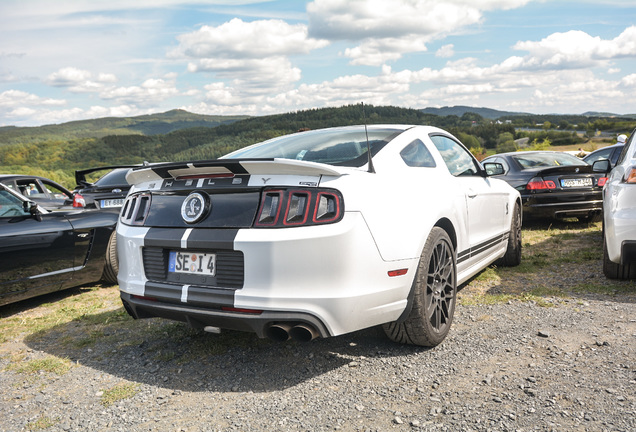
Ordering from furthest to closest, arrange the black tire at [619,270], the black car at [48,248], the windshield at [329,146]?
1. the black tire at [619,270]
2. the black car at [48,248]
3. the windshield at [329,146]

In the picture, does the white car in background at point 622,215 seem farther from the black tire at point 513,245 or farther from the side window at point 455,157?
the side window at point 455,157

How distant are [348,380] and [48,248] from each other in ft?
11.7

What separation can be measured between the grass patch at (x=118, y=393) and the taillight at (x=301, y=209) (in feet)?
4.02

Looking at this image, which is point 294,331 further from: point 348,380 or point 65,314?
point 65,314

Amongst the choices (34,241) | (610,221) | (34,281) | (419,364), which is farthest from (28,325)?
(610,221)

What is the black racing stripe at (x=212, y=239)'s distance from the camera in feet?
9.16

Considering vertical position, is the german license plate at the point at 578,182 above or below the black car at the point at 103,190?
below

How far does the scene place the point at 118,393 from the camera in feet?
9.71

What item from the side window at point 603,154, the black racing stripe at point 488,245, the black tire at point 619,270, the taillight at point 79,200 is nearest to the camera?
the black racing stripe at point 488,245

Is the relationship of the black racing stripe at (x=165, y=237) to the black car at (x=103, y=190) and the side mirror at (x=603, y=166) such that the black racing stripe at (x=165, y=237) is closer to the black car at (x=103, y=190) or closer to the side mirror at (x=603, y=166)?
the side mirror at (x=603, y=166)

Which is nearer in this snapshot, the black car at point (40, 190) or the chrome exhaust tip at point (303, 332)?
the chrome exhaust tip at point (303, 332)

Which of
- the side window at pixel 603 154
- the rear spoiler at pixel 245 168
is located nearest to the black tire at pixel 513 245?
the rear spoiler at pixel 245 168

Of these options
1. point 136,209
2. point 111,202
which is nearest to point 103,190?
point 111,202

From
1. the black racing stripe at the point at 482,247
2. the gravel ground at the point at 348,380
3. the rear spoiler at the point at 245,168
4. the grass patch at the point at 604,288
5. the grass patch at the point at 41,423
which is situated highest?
the rear spoiler at the point at 245,168
